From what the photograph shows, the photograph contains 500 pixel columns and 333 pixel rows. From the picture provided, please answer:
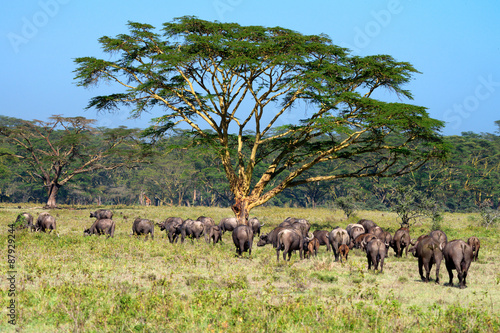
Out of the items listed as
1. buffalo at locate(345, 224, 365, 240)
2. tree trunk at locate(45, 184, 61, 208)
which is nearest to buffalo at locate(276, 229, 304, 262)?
buffalo at locate(345, 224, 365, 240)

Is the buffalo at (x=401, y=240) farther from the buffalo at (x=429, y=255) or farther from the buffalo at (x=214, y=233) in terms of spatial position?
the buffalo at (x=214, y=233)

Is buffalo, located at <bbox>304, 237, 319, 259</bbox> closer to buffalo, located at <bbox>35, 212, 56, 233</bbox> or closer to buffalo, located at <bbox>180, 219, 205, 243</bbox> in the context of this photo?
buffalo, located at <bbox>180, 219, 205, 243</bbox>

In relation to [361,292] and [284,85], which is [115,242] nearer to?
[361,292]

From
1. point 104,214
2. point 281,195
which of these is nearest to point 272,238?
point 104,214

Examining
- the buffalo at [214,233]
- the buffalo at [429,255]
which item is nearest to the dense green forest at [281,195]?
the buffalo at [214,233]

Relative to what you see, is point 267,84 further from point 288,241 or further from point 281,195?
point 281,195

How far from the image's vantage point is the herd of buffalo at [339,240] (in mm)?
12016

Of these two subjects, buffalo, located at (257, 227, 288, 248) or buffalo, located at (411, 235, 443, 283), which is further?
buffalo, located at (257, 227, 288, 248)

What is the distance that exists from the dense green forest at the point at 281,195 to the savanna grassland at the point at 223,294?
37031 millimetres

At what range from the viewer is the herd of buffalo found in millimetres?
12016

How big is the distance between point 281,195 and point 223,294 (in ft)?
225

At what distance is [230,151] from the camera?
29109 millimetres

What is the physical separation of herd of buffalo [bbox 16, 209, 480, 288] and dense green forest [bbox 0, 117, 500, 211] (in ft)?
101

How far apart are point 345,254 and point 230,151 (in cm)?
1442
